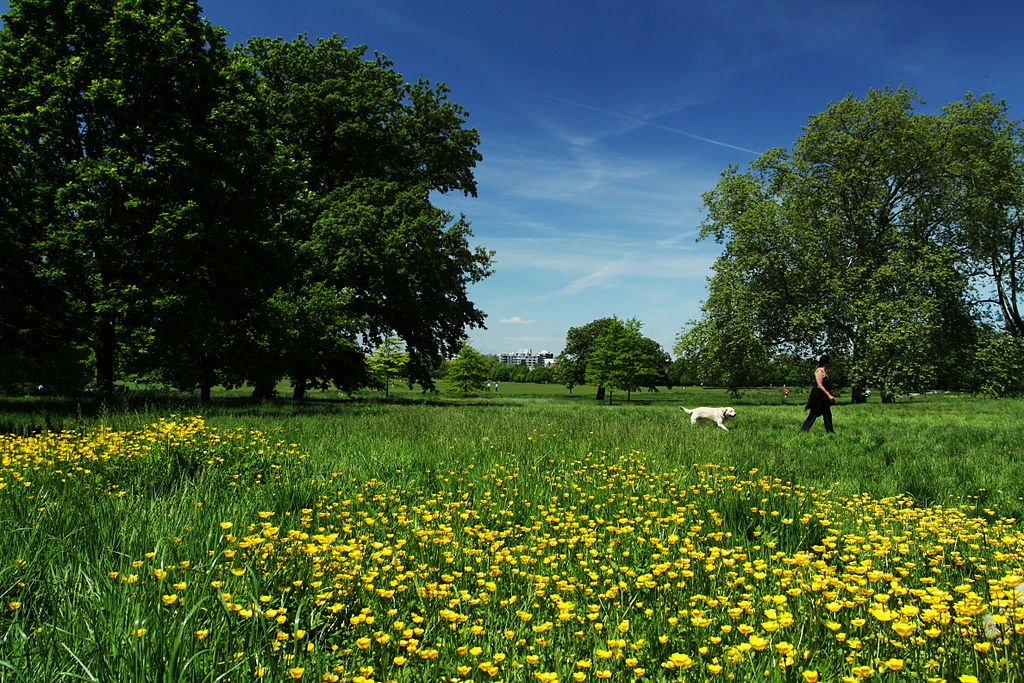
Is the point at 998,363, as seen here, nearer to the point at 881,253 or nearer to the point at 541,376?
the point at 881,253

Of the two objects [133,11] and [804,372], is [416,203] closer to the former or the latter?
[133,11]

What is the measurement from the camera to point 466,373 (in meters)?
53.6

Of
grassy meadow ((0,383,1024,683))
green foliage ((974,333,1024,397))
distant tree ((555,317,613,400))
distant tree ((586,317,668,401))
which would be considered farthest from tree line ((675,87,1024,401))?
distant tree ((555,317,613,400))

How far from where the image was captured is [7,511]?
3.96m

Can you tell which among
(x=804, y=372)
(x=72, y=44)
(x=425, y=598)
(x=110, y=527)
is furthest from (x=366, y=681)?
(x=804, y=372)

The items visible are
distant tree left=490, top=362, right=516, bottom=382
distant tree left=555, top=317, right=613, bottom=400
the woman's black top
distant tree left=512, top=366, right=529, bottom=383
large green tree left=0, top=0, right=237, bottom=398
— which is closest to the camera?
the woman's black top

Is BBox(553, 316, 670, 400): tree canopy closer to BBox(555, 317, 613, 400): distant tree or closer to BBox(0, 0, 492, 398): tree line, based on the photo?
BBox(555, 317, 613, 400): distant tree

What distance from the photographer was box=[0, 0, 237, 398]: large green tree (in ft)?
42.6

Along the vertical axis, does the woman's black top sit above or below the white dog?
above

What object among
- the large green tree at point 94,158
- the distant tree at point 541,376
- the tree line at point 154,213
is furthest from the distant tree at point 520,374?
the large green tree at point 94,158

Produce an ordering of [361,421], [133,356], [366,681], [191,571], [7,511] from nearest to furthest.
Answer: [366,681] → [191,571] → [7,511] → [361,421] → [133,356]

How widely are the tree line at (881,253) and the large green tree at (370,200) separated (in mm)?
15344

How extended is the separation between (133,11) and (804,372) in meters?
34.4

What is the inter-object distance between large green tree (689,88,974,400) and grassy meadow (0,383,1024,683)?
23.7 m
